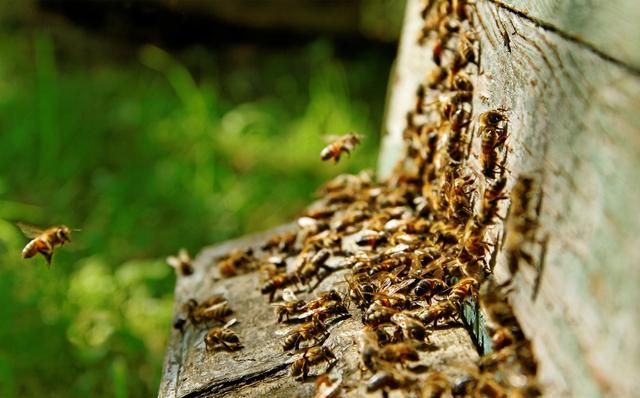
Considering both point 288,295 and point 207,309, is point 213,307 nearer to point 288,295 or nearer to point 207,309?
point 207,309

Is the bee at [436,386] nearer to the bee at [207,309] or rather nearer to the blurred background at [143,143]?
the bee at [207,309]

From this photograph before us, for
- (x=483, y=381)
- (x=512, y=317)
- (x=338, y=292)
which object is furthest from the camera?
(x=338, y=292)

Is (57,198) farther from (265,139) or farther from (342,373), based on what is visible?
(342,373)

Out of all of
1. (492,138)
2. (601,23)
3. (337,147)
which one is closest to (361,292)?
(492,138)

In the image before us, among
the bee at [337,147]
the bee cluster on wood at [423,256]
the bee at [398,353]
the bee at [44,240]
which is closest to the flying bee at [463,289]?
the bee cluster on wood at [423,256]

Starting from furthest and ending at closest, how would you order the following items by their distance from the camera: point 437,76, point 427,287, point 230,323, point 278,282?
point 437,76 → point 278,282 → point 230,323 → point 427,287

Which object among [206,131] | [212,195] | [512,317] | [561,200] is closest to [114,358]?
[212,195]
